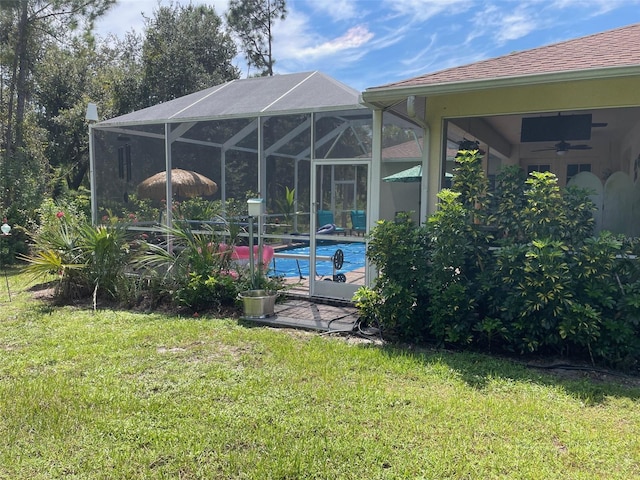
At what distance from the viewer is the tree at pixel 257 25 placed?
78.6 ft

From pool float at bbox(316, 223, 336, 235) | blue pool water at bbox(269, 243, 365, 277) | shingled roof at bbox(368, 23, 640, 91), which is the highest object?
shingled roof at bbox(368, 23, 640, 91)

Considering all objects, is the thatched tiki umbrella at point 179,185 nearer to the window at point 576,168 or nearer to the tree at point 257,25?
the window at point 576,168

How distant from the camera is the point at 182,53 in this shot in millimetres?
17688

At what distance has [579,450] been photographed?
2.78 m

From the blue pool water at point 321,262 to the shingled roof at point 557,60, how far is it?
7.40 ft

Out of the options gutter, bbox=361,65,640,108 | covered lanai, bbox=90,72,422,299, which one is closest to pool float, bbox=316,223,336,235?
covered lanai, bbox=90,72,422,299

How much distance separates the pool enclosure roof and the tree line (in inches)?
201

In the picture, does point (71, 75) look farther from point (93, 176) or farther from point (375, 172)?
point (375, 172)

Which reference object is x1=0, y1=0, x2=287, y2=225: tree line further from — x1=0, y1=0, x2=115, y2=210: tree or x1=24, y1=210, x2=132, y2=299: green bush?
x1=24, y1=210, x2=132, y2=299: green bush

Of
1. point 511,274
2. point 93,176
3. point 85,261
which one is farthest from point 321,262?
point 93,176

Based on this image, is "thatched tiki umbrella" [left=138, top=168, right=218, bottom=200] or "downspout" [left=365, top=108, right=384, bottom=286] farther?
"thatched tiki umbrella" [left=138, top=168, right=218, bottom=200]

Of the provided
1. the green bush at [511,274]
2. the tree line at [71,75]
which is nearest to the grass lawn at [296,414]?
the green bush at [511,274]

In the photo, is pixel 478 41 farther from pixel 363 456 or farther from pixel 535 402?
pixel 363 456

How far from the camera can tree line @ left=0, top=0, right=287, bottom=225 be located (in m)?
12.2
